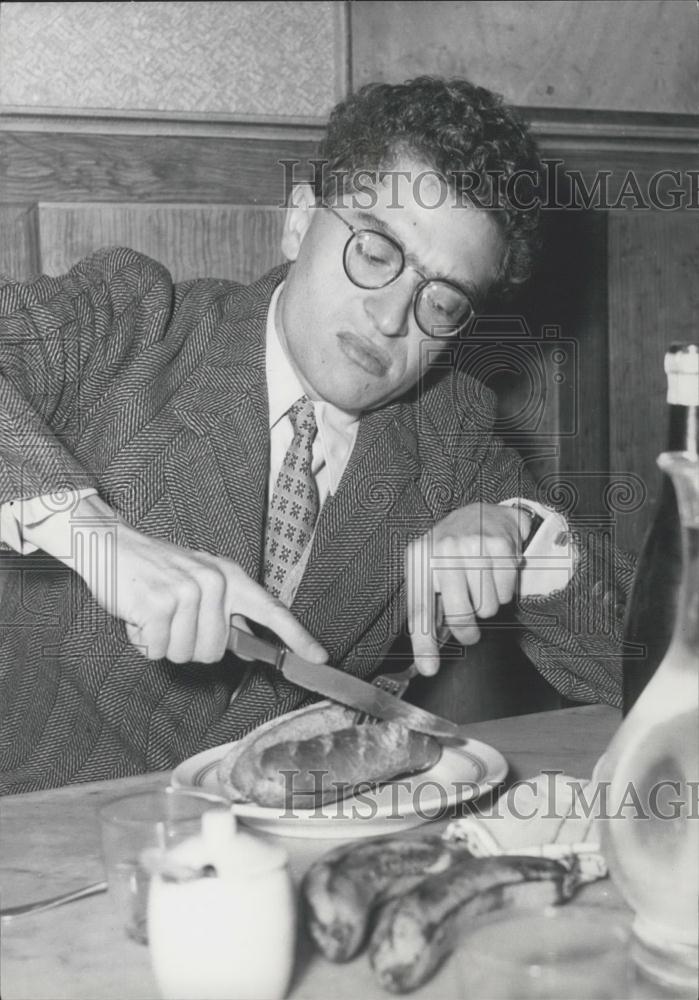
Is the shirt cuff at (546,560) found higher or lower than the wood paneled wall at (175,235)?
lower

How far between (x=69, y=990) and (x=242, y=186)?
4.50 feet

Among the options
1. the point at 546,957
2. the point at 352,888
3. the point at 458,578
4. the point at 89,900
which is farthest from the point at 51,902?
the point at 458,578

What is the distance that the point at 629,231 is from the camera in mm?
2023

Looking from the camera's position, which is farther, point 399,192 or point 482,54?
point 482,54

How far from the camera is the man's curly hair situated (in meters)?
1.54

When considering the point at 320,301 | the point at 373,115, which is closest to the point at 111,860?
the point at 320,301

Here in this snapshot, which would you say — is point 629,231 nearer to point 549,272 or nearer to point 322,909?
point 549,272

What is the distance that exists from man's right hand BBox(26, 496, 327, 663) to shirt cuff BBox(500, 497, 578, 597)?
55cm

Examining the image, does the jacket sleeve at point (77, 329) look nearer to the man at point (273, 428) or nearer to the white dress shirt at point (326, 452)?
the man at point (273, 428)

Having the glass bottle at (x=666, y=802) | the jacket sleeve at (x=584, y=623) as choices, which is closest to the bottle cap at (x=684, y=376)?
the glass bottle at (x=666, y=802)

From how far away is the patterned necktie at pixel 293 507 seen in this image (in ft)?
5.08

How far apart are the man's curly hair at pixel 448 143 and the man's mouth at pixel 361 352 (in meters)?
0.21

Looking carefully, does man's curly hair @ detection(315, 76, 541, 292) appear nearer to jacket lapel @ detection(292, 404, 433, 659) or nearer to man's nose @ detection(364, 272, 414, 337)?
man's nose @ detection(364, 272, 414, 337)

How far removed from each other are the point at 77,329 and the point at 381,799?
0.79m
